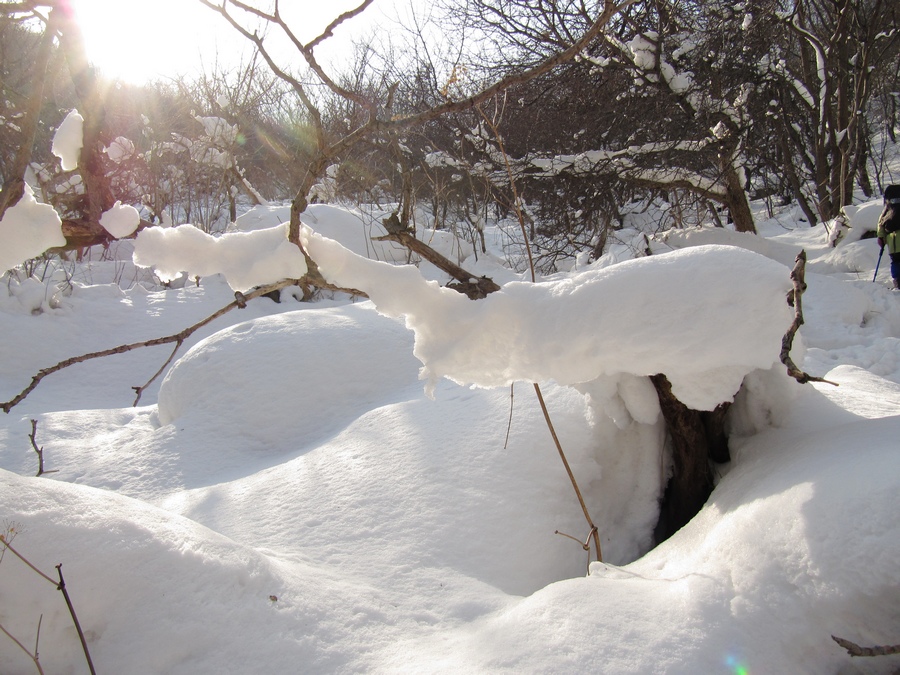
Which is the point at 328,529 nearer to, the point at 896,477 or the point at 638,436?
the point at 638,436

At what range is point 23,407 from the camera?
15.3ft

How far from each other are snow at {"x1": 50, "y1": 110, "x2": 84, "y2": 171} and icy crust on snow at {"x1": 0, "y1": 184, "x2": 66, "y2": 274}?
0.17 m

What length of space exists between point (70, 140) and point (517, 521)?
184cm

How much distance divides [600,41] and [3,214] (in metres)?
6.37

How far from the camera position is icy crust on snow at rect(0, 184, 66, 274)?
1459 mm

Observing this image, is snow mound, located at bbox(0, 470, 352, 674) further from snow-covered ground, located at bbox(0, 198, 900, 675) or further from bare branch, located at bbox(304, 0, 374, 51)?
bare branch, located at bbox(304, 0, 374, 51)

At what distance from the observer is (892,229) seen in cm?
550

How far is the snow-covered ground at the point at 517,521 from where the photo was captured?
126 centimetres

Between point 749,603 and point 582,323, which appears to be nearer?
point 749,603

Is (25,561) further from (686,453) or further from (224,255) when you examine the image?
(686,453)

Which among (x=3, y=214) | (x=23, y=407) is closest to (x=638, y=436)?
(x=3, y=214)

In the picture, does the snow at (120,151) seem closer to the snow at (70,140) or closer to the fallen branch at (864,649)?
the snow at (70,140)

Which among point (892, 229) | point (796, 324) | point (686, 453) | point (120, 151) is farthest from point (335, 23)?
point (892, 229)

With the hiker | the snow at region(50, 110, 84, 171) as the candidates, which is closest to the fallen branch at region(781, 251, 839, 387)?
the snow at region(50, 110, 84, 171)
